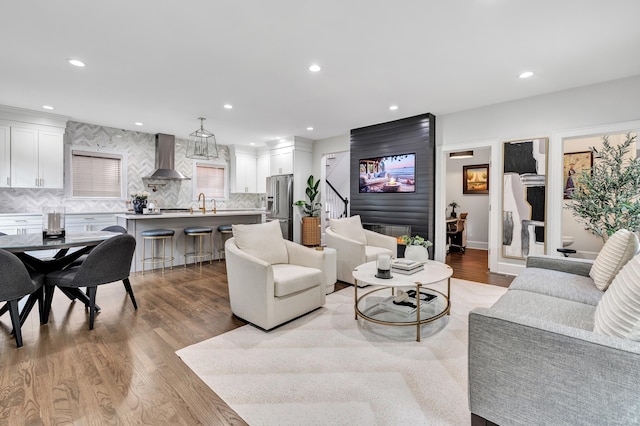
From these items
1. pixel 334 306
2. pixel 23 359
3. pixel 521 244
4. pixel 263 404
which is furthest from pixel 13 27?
pixel 521 244

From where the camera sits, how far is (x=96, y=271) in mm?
2752

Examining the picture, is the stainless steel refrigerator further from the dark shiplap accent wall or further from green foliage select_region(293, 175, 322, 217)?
the dark shiplap accent wall

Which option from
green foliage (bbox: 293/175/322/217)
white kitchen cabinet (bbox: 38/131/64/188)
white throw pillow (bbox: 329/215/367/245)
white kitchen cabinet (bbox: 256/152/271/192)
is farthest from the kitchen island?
white kitchen cabinet (bbox: 256/152/271/192)

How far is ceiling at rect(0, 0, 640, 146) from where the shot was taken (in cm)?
240

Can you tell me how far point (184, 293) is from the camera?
3.71m

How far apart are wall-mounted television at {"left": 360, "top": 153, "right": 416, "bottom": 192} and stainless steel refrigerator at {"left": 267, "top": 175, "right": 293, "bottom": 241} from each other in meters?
1.94

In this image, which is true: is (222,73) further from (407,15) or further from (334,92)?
(407,15)

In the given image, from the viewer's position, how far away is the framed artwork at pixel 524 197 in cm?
431

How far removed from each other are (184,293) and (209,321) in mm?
1058

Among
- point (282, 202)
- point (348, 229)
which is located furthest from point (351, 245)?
point (282, 202)

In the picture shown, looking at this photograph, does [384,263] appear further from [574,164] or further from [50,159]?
[50,159]

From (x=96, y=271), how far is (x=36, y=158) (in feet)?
13.2

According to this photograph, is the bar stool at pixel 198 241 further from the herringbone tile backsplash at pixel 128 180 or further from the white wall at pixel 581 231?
the white wall at pixel 581 231

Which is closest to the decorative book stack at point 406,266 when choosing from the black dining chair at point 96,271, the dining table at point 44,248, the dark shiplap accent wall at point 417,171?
the dark shiplap accent wall at point 417,171
